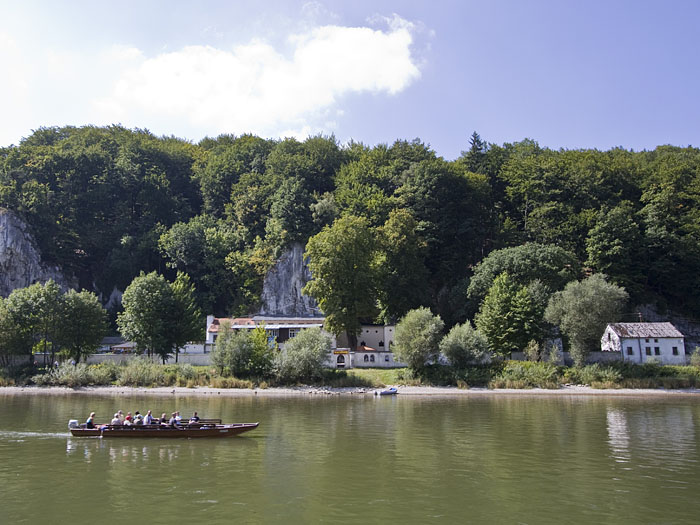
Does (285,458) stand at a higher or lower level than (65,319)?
lower

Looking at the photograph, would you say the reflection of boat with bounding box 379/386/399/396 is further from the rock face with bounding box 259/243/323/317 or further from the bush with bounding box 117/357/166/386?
A: the rock face with bounding box 259/243/323/317

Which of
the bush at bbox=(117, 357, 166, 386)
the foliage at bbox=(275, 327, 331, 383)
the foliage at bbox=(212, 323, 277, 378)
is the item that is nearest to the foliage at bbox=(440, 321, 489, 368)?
the foliage at bbox=(275, 327, 331, 383)

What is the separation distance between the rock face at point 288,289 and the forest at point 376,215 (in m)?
1.84

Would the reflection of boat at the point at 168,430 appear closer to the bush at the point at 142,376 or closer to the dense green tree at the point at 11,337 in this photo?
the bush at the point at 142,376

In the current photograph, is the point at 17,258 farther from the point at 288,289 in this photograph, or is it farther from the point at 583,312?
the point at 583,312

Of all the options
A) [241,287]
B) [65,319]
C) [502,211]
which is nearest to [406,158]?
[502,211]

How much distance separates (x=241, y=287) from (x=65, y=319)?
31701mm

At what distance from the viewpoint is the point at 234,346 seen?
6681 centimetres

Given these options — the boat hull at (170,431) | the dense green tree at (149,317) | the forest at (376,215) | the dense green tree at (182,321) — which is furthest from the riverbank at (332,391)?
the boat hull at (170,431)

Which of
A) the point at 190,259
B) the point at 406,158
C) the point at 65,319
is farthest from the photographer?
the point at 406,158

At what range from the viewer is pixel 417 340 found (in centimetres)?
6519

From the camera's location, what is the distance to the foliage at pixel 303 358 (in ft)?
214

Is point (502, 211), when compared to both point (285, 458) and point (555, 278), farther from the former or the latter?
point (285, 458)

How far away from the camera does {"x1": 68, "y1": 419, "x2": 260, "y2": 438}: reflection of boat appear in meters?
36.3
